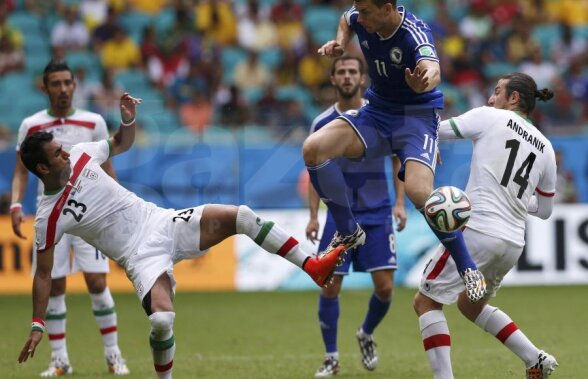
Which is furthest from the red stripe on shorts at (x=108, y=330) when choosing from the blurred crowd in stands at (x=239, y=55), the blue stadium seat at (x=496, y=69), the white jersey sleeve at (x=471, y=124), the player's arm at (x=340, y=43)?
the blue stadium seat at (x=496, y=69)

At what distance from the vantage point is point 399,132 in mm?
8609

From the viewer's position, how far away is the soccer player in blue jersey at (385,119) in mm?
8336

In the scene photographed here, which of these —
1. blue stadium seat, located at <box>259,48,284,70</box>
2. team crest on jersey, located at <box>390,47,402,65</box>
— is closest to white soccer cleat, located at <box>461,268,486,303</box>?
team crest on jersey, located at <box>390,47,402,65</box>

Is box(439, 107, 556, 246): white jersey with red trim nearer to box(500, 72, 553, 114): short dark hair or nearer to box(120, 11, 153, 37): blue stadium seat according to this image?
box(500, 72, 553, 114): short dark hair

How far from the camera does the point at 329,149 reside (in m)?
8.64

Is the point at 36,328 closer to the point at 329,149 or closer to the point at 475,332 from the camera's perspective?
the point at 329,149

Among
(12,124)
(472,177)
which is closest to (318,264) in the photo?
(472,177)

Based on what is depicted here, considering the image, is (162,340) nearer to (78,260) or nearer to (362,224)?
(78,260)

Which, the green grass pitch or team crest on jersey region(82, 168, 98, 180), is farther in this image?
the green grass pitch

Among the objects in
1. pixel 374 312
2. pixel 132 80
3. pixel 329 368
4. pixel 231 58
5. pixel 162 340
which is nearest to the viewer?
pixel 162 340

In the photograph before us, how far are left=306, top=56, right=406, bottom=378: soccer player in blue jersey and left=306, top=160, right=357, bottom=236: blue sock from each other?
5.13ft

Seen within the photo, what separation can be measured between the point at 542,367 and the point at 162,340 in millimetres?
2825

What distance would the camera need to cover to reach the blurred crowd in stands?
20125mm

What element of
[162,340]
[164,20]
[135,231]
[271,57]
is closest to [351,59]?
[135,231]
